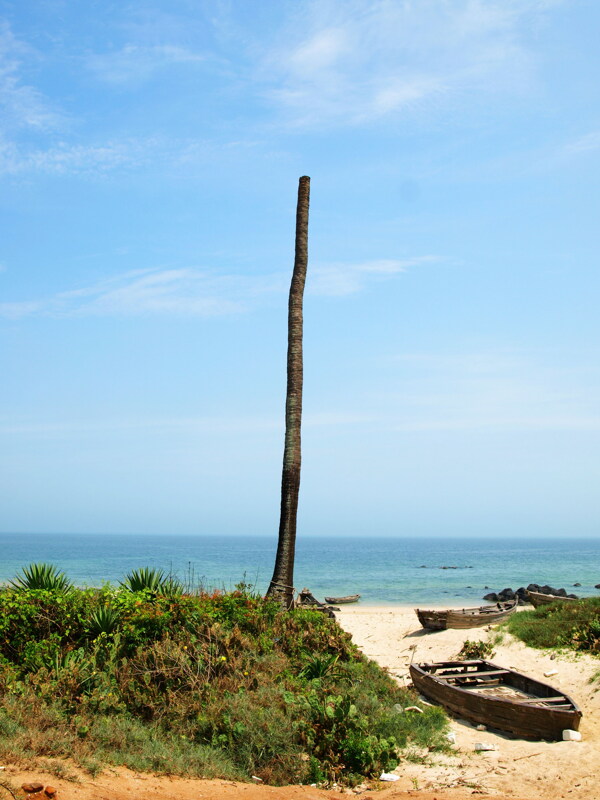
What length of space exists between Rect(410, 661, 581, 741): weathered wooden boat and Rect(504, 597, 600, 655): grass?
Answer: 255cm

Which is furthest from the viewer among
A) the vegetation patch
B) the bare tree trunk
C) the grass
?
the grass

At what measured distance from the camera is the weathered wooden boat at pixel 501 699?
389 inches

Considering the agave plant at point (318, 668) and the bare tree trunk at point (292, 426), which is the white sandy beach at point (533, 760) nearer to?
the agave plant at point (318, 668)

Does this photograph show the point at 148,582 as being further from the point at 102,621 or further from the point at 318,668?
the point at 318,668

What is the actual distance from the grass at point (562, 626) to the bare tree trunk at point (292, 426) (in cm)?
646

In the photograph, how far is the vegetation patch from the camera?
7.62 metres

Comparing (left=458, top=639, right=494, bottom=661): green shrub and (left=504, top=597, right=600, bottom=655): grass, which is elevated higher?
(left=504, top=597, right=600, bottom=655): grass

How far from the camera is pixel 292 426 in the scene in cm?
1479

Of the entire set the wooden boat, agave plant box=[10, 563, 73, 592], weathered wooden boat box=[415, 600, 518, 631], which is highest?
agave plant box=[10, 563, 73, 592]

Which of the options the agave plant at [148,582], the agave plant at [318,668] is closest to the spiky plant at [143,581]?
the agave plant at [148,582]

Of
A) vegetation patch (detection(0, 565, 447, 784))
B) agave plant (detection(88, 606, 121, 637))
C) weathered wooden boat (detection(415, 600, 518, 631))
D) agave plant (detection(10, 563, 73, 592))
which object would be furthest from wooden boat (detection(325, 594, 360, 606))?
agave plant (detection(88, 606, 121, 637))

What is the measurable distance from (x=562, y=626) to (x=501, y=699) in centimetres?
668

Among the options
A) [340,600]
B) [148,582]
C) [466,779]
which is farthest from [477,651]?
[340,600]

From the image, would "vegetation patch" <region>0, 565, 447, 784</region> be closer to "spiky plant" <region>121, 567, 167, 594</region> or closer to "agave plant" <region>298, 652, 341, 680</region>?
"agave plant" <region>298, 652, 341, 680</region>
